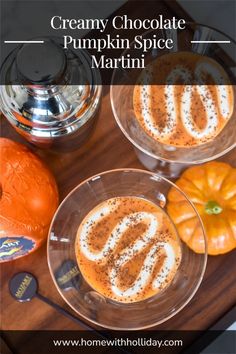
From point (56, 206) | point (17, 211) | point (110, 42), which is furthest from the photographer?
point (110, 42)

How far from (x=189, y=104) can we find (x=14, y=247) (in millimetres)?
440

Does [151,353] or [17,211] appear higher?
[17,211]

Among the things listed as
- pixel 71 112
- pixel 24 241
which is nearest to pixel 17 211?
pixel 24 241

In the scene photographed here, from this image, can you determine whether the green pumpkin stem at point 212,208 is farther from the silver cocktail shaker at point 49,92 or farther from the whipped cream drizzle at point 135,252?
the silver cocktail shaker at point 49,92

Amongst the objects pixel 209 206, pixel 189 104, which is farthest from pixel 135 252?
pixel 189 104

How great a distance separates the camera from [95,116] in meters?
1.10

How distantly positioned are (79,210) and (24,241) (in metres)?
0.13

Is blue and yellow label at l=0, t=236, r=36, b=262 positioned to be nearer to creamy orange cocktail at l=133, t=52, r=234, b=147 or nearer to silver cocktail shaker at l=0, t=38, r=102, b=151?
silver cocktail shaker at l=0, t=38, r=102, b=151

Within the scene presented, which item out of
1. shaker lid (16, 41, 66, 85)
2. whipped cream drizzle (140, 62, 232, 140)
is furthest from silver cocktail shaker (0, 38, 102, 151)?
whipped cream drizzle (140, 62, 232, 140)

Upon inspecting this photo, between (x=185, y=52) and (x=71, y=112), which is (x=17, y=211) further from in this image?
(x=185, y=52)

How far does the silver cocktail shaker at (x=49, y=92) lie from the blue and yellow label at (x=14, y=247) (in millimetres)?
194

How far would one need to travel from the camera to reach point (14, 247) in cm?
99

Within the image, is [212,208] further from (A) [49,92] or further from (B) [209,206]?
(A) [49,92]

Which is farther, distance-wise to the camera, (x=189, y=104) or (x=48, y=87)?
(x=189, y=104)
